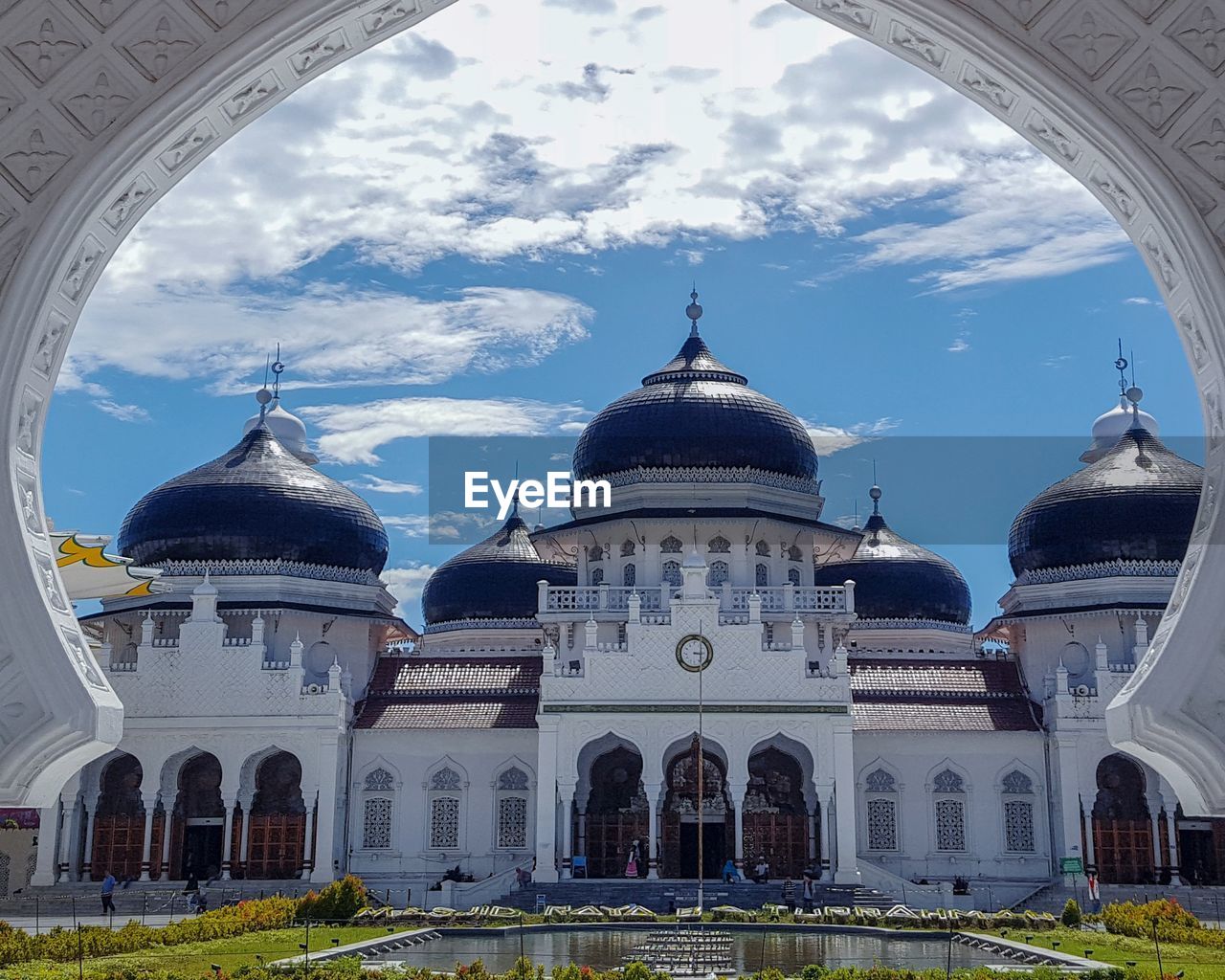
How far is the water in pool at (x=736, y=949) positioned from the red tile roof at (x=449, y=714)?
772cm

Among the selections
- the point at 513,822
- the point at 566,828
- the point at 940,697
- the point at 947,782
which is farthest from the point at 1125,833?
the point at 513,822

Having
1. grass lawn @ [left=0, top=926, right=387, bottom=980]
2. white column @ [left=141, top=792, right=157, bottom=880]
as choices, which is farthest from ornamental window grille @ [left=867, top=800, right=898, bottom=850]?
white column @ [left=141, top=792, right=157, bottom=880]

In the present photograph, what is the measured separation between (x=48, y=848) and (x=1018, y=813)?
672 inches

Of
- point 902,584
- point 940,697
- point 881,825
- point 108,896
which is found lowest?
point 108,896

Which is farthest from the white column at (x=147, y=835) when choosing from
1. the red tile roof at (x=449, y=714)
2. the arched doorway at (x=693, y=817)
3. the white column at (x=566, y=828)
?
the arched doorway at (x=693, y=817)

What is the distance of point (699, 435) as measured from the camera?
2911cm

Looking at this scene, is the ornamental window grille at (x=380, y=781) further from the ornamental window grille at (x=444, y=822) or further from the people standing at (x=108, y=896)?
the people standing at (x=108, y=896)

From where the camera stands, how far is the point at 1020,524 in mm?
30078

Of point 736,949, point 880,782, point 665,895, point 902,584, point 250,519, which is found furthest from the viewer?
point 902,584

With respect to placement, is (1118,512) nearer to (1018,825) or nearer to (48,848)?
(1018,825)

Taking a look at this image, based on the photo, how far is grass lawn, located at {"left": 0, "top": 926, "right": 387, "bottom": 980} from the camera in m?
12.7

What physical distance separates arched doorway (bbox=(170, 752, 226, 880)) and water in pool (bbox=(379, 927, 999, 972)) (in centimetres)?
939

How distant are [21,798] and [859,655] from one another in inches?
1041

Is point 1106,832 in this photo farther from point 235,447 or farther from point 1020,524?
point 235,447
